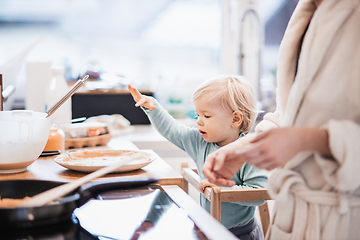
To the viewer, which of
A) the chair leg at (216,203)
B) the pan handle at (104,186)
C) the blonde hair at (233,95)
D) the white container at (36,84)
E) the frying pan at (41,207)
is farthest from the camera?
the white container at (36,84)

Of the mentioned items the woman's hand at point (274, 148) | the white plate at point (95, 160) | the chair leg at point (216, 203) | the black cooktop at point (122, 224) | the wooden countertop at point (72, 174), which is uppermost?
the woman's hand at point (274, 148)

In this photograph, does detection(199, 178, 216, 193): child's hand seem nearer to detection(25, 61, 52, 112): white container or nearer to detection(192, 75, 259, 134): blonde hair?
detection(192, 75, 259, 134): blonde hair

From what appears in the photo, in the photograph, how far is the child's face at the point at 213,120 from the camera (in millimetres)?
1377

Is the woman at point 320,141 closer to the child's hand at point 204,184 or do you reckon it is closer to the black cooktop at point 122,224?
the black cooktop at point 122,224

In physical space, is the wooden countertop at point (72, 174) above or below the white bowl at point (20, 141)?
below

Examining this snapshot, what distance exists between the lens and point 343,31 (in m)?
0.67

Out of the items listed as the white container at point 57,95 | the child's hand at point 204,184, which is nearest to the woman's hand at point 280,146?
the child's hand at point 204,184

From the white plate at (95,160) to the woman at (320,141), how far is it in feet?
1.03

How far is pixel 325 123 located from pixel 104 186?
480mm

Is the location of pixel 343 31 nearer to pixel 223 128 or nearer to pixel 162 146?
Answer: pixel 223 128

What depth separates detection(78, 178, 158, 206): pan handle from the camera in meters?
0.68

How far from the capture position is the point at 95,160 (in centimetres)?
105

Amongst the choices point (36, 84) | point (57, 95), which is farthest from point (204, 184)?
point (36, 84)

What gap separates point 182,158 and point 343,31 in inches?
62.3
